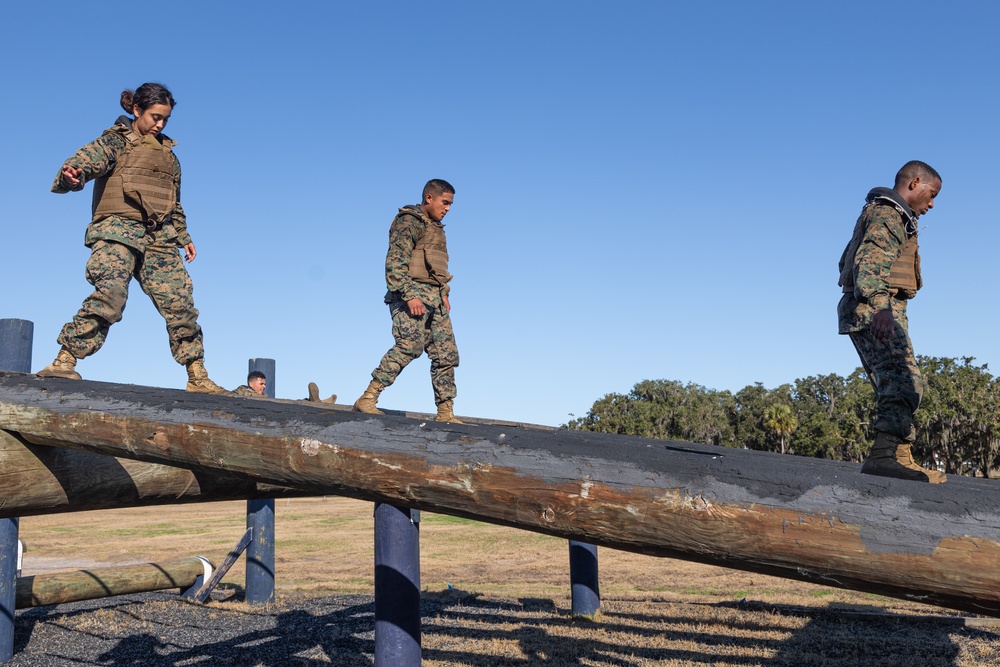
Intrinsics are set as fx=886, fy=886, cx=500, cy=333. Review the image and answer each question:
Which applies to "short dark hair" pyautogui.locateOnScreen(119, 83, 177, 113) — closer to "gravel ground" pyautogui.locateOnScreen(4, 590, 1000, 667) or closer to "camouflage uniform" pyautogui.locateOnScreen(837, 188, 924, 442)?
"camouflage uniform" pyautogui.locateOnScreen(837, 188, 924, 442)

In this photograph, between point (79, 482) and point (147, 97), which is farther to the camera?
point (147, 97)

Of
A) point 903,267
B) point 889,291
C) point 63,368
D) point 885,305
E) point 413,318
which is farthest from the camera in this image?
point 413,318

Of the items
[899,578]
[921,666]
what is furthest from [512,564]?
[899,578]

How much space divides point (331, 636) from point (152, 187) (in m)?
6.07

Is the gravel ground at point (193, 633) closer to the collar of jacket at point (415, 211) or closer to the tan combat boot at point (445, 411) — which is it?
the tan combat boot at point (445, 411)

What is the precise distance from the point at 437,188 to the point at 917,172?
3.72 metres

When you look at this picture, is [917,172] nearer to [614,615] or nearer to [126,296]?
[126,296]

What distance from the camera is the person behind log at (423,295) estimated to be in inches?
274

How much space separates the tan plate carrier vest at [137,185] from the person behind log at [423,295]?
1.78 meters

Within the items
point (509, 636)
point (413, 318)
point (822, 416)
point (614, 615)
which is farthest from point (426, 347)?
point (822, 416)

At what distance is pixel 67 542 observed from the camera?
25.2 meters

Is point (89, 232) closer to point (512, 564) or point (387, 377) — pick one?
point (387, 377)

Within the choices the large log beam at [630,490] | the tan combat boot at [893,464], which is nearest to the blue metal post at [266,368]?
the large log beam at [630,490]

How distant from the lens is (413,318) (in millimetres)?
7066
